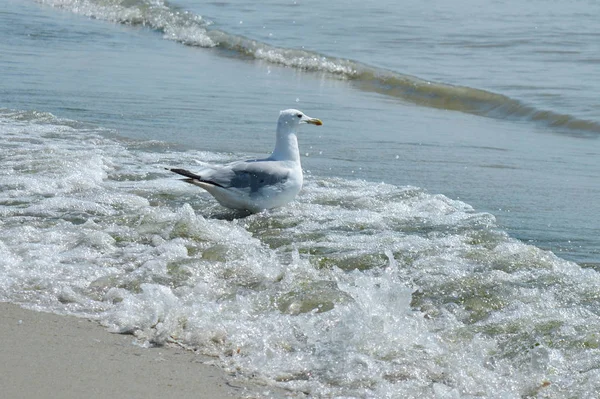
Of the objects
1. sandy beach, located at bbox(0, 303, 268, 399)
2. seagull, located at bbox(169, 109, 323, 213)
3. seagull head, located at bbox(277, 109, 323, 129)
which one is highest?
seagull head, located at bbox(277, 109, 323, 129)

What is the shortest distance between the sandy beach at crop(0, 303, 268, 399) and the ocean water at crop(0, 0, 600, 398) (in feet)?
0.45

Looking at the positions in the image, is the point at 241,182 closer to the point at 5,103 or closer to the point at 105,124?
the point at 105,124

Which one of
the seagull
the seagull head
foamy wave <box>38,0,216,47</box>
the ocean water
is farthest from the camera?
foamy wave <box>38,0,216,47</box>

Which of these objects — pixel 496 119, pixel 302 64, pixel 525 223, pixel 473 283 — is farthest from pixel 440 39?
pixel 473 283

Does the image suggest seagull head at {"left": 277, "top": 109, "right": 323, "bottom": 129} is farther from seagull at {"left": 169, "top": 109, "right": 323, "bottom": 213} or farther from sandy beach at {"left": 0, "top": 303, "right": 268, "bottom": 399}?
sandy beach at {"left": 0, "top": 303, "right": 268, "bottom": 399}

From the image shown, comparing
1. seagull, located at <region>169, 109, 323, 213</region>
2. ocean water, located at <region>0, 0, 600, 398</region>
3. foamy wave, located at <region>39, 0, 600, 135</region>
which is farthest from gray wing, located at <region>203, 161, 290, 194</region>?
foamy wave, located at <region>39, 0, 600, 135</region>

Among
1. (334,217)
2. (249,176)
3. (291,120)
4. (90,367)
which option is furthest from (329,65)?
(90,367)

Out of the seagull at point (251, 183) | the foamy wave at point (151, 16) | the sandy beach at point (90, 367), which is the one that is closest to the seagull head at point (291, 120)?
the seagull at point (251, 183)

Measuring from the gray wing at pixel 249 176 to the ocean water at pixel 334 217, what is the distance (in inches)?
9.3

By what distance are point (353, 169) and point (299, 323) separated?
384 centimetres

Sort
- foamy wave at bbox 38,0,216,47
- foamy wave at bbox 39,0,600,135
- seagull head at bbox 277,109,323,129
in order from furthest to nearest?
foamy wave at bbox 38,0,216,47, foamy wave at bbox 39,0,600,135, seagull head at bbox 277,109,323,129

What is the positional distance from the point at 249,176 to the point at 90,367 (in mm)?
2858

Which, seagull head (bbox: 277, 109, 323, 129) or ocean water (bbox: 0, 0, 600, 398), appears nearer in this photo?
ocean water (bbox: 0, 0, 600, 398)

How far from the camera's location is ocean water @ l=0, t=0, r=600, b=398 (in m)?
4.27
